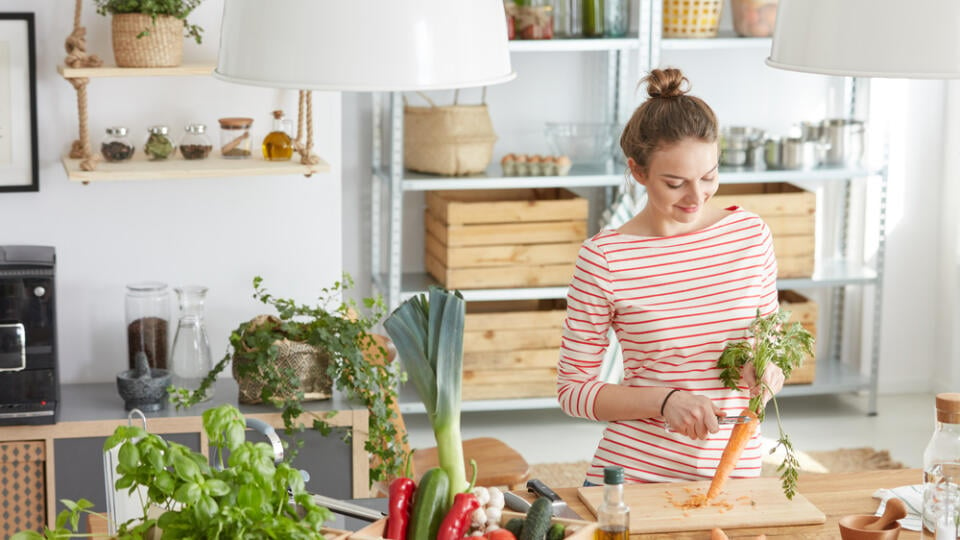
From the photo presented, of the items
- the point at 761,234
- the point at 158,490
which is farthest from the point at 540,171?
the point at 158,490

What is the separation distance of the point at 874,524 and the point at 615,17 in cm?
315

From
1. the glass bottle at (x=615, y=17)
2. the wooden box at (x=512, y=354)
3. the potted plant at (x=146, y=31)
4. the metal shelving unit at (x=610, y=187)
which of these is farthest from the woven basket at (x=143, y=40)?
the glass bottle at (x=615, y=17)

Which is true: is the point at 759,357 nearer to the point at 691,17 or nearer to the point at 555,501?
the point at 555,501

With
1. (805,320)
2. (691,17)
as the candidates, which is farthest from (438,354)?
(805,320)

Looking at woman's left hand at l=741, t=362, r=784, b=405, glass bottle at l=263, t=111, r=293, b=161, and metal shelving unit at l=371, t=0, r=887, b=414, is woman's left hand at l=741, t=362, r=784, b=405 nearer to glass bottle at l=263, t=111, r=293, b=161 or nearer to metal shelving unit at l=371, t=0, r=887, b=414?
glass bottle at l=263, t=111, r=293, b=161

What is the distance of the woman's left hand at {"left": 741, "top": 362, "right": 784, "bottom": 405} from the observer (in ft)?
6.65

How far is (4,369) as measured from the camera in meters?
3.14

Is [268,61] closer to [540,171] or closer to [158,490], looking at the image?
[158,490]

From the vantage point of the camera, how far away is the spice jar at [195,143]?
3.45m

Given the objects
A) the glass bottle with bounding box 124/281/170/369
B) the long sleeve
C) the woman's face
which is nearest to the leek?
the long sleeve

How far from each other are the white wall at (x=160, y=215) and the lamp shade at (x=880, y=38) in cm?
234

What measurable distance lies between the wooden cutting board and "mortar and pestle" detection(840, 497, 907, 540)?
4.3 inches

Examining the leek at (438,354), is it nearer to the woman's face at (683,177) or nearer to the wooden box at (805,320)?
the woman's face at (683,177)

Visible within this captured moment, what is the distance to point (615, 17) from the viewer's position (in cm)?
472
